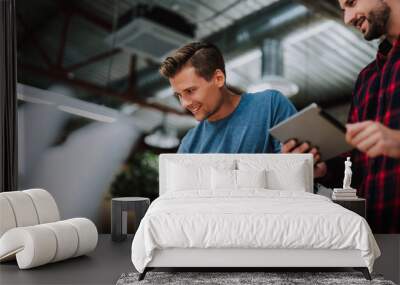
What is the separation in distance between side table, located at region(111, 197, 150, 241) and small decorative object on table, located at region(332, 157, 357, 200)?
1.76 metres

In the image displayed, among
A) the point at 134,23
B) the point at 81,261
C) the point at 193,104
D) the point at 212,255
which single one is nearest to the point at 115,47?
the point at 134,23

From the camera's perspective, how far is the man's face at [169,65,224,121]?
5008mm

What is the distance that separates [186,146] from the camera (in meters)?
5.23

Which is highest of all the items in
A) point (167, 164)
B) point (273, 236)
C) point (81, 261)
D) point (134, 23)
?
point (134, 23)

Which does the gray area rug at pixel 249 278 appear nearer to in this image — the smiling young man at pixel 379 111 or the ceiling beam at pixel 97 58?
the smiling young man at pixel 379 111

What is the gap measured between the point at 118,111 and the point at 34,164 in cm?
108

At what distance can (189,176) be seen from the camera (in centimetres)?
465

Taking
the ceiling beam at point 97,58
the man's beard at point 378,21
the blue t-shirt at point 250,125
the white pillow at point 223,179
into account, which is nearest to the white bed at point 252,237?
the white pillow at point 223,179

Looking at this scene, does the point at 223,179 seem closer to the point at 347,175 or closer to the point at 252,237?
the point at 347,175

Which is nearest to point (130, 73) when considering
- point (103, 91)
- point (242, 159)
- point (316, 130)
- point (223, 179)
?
point (103, 91)

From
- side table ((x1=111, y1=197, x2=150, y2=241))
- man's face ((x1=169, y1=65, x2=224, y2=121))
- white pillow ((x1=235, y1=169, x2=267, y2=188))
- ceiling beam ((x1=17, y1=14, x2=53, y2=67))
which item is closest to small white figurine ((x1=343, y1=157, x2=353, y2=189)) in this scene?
white pillow ((x1=235, y1=169, x2=267, y2=188))

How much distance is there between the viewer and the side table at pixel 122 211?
4797 millimetres

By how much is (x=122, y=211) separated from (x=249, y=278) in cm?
177

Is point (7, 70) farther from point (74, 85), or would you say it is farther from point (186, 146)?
point (186, 146)
